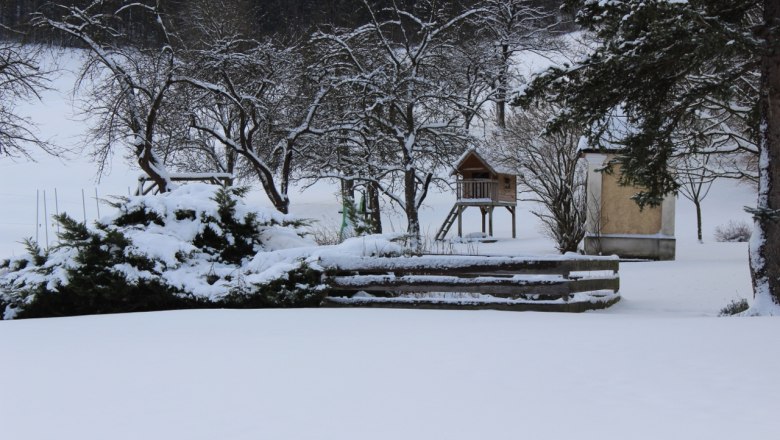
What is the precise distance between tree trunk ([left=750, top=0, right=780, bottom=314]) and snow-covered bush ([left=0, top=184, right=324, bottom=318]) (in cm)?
517

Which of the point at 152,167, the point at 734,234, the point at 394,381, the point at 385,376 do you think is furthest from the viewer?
the point at 734,234

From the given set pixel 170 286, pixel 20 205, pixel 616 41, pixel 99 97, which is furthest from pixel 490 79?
pixel 20 205

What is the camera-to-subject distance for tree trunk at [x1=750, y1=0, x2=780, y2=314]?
8.17 metres

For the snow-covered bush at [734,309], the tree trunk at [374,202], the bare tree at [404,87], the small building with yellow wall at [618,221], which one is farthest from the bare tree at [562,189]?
the snow-covered bush at [734,309]

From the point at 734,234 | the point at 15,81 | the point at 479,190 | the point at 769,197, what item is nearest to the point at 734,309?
the point at 769,197

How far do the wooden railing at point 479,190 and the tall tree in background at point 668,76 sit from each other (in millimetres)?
20595

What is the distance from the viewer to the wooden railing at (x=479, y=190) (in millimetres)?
30875

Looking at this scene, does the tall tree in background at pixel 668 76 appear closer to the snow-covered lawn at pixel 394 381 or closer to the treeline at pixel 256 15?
the snow-covered lawn at pixel 394 381

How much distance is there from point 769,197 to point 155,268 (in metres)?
7.15

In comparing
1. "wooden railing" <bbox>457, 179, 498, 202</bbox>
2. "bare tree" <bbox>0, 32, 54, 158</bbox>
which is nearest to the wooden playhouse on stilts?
"wooden railing" <bbox>457, 179, 498, 202</bbox>

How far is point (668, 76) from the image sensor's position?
9.28 m

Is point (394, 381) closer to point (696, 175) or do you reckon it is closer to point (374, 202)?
point (374, 202)

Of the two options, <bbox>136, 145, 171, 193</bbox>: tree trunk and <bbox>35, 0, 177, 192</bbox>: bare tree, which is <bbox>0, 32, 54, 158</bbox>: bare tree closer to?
<bbox>35, 0, 177, 192</bbox>: bare tree

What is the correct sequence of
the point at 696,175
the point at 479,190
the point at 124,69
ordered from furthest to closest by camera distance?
the point at 479,190
the point at 696,175
the point at 124,69
